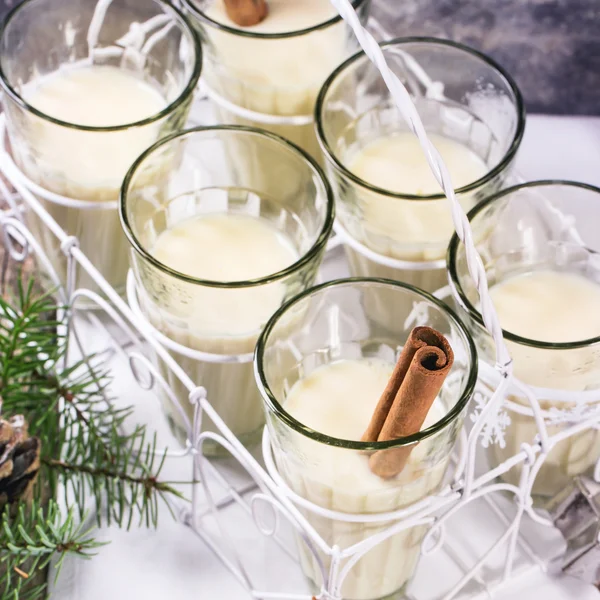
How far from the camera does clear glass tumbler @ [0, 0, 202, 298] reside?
649 millimetres

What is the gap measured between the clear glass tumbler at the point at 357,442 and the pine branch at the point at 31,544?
13cm

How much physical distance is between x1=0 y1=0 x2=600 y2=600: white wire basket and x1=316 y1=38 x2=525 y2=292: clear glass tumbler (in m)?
0.05

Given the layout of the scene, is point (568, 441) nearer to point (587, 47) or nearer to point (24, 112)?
point (24, 112)

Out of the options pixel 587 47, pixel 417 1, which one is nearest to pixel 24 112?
pixel 417 1

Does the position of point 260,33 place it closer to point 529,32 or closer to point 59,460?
point 59,460

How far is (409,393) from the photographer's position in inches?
19.2

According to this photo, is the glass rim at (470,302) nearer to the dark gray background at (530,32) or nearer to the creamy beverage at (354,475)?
the creamy beverage at (354,475)

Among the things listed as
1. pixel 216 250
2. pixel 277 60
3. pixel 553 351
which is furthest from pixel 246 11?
pixel 553 351

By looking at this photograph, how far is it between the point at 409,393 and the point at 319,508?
87mm

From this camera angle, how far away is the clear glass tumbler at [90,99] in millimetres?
649

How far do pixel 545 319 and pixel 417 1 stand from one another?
17.9 inches

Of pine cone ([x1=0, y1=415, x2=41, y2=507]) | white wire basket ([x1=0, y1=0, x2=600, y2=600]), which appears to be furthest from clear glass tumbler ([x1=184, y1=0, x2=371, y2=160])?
pine cone ([x1=0, y1=415, x2=41, y2=507])

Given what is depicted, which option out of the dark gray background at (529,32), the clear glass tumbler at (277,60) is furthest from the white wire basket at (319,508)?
Result: the dark gray background at (529,32)

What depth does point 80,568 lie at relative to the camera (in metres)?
0.64
